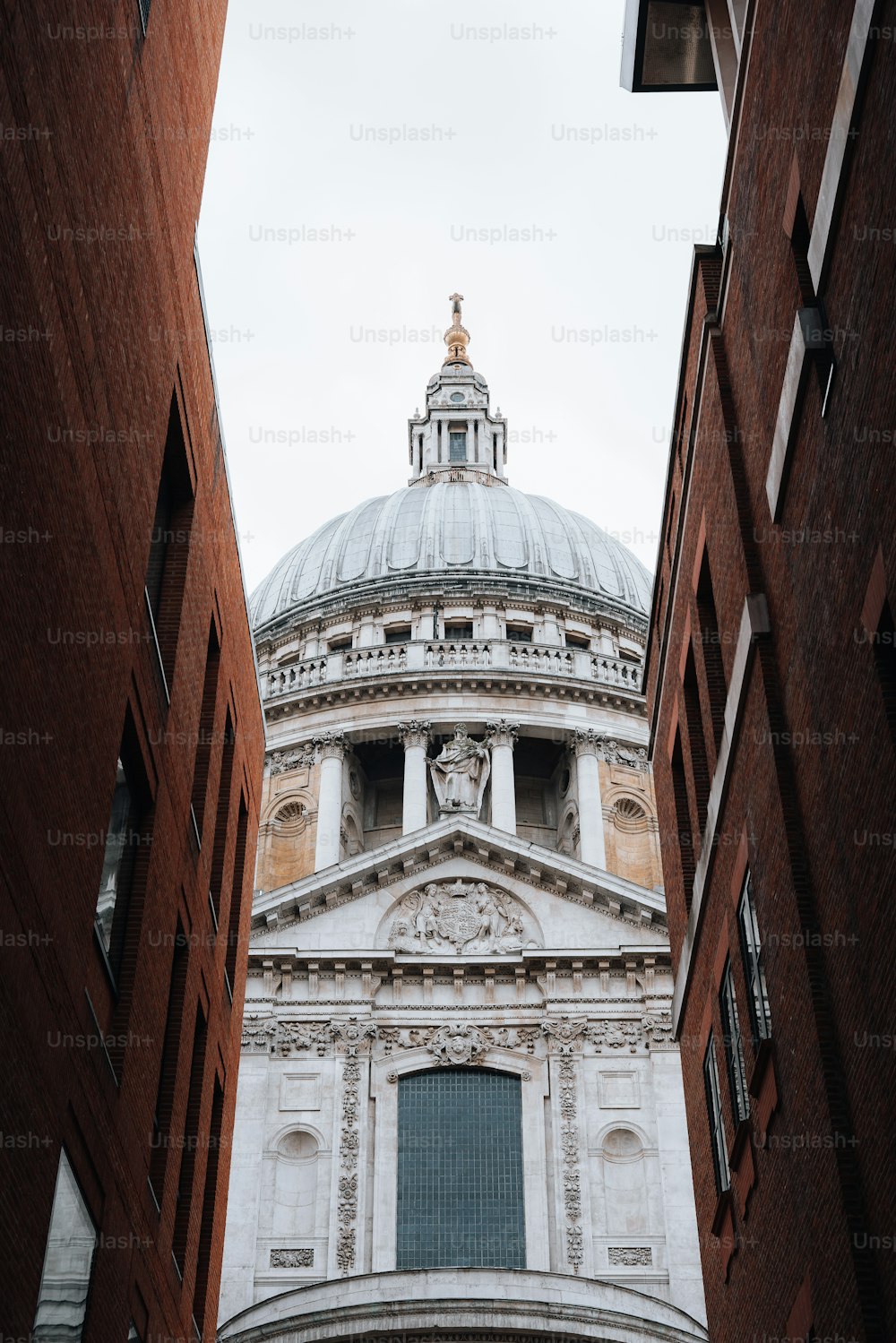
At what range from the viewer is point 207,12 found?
20516 mm

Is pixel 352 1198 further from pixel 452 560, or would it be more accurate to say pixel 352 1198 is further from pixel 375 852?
pixel 452 560

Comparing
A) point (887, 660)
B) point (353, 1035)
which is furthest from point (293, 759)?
point (887, 660)

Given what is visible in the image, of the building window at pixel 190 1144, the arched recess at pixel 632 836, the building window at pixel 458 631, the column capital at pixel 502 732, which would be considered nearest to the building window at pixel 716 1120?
the building window at pixel 190 1144

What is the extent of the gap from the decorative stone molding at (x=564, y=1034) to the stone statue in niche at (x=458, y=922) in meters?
2.51

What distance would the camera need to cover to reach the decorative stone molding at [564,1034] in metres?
37.3

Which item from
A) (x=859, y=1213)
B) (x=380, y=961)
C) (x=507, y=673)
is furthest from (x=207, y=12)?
(x=507, y=673)

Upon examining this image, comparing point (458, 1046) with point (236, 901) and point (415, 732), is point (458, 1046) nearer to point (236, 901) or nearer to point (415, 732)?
point (236, 901)

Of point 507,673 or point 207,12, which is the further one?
point 507,673

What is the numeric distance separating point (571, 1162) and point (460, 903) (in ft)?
25.8

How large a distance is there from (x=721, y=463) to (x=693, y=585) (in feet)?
7.99

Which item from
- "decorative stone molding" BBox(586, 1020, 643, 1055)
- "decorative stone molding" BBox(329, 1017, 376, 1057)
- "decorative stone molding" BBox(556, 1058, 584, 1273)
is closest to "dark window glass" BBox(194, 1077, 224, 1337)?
"decorative stone molding" BBox(556, 1058, 584, 1273)

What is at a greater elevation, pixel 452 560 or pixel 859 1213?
pixel 452 560

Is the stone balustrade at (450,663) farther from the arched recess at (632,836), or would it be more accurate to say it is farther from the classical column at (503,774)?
the arched recess at (632,836)

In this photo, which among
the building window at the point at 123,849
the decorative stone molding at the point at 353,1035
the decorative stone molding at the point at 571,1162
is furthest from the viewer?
the decorative stone molding at the point at 353,1035
